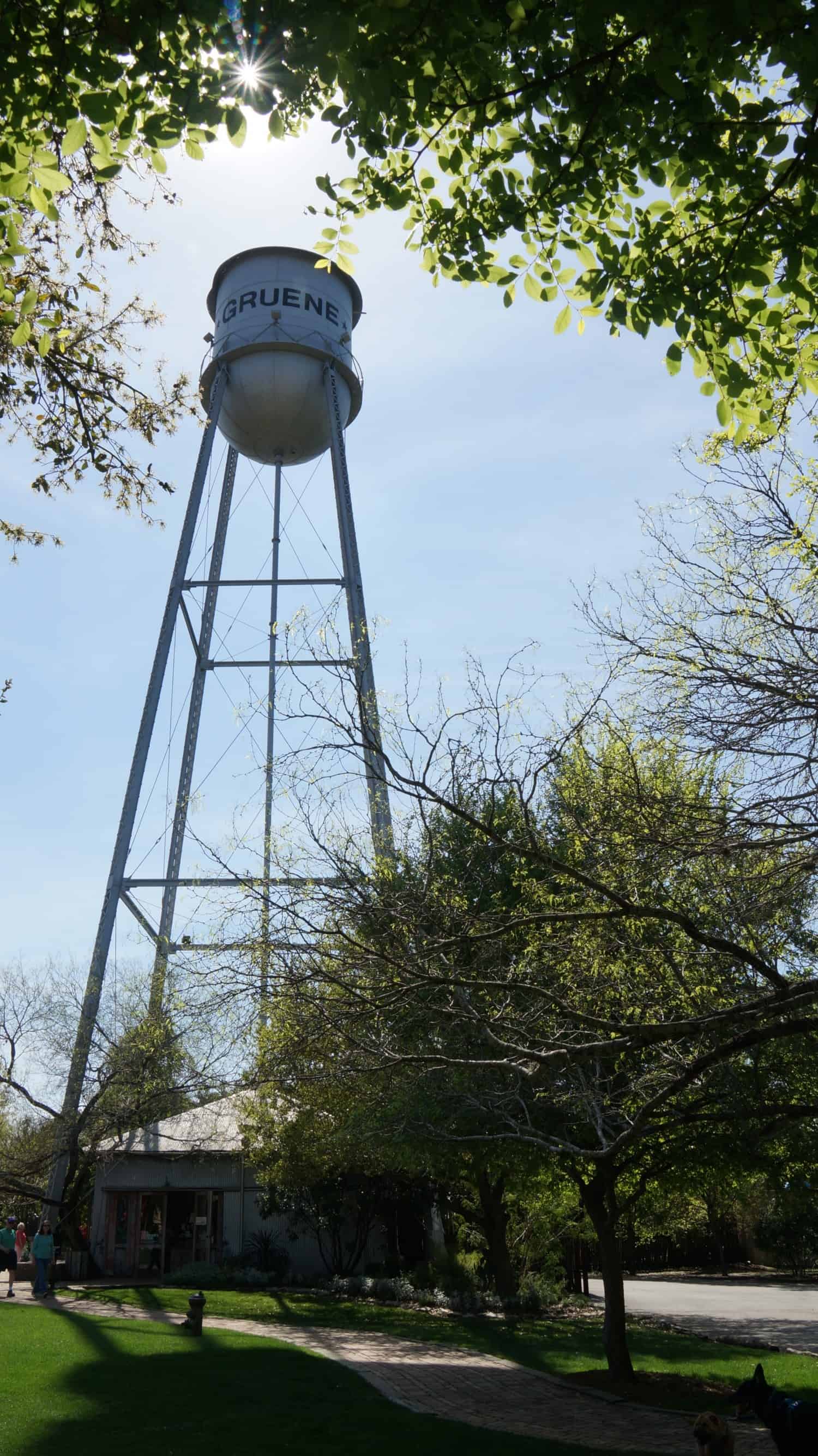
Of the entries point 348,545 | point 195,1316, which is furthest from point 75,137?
point 348,545

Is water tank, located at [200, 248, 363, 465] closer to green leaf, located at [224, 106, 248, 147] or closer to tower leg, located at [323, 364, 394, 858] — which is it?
tower leg, located at [323, 364, 394, 858]

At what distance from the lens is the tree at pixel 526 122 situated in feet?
16.0

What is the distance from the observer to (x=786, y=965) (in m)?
11.5

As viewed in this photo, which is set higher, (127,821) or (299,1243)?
(127,821)

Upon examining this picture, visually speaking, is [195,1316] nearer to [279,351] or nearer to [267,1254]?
[267,1254]

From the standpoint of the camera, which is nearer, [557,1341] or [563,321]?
[563,321]

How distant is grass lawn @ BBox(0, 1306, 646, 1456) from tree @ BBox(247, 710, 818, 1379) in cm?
292

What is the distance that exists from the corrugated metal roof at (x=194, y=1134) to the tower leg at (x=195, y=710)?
5.17 metres

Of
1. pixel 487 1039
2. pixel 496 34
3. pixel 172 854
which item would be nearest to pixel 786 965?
pixel 487 1039

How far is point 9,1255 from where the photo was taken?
976 inches

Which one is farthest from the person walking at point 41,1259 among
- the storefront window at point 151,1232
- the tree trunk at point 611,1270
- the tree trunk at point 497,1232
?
the tree trunk at point 611,1270

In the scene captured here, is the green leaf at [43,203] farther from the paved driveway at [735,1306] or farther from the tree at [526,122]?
the paved driveway at [735,1306]

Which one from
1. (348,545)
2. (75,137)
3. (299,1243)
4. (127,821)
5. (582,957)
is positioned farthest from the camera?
(299,1243)

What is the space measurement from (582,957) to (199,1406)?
6559 millimetres
